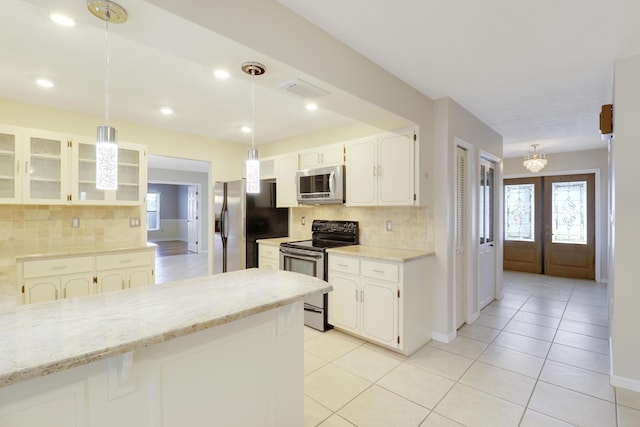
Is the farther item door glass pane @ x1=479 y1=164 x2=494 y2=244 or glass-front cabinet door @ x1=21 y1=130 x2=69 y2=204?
door glass pane @ x1=479 y1=164 x2=494 y2=244

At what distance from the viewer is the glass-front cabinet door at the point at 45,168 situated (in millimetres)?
2994

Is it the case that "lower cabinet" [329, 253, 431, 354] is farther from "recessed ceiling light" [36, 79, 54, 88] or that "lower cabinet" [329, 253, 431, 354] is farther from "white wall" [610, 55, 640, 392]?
"recessed ceiling light" [36, 79, 54, 88]

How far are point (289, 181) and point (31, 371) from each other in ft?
11.8

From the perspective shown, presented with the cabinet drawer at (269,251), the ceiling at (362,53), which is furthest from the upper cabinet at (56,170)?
the cabinet drawer at (269,251)

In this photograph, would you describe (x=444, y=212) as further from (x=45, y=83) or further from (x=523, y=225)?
(x=523, y=225)

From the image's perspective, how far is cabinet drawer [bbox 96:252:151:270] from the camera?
3225 millimetres

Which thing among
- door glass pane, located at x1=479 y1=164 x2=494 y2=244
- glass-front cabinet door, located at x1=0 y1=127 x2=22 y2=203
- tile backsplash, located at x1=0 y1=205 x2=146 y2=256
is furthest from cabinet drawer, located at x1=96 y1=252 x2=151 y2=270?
door glass pane, located at x1=479 y1=164 x2=494 y2=244

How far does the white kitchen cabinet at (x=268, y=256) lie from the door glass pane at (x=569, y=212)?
5.72m

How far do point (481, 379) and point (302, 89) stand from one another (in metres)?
2.68

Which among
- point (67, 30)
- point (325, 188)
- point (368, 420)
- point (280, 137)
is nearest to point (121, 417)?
point (368, 420)

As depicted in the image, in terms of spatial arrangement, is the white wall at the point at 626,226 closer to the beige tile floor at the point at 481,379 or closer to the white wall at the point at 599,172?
the beige tile floor at the point at 481,379

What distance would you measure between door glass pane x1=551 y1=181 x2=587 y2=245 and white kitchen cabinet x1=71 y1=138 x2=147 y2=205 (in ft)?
24.3

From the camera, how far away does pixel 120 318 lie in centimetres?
118

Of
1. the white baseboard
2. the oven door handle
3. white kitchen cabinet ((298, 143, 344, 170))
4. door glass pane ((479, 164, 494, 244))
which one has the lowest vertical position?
the white baseboard
